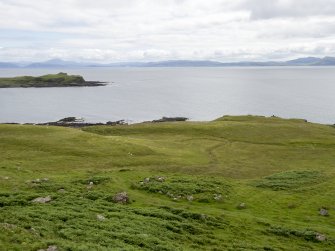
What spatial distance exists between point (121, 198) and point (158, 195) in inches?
219

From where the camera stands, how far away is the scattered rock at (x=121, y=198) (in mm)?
35844

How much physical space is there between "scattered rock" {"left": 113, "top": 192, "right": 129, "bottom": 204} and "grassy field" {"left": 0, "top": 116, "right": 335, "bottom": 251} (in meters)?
0.53

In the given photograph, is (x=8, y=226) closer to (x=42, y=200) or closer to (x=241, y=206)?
(x=42, y=200)

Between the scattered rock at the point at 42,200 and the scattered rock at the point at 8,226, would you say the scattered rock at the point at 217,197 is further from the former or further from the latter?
the scattered rock at the point at 8,226

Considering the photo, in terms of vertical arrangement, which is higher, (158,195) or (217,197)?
(158,195)

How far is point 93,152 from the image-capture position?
64.2 m

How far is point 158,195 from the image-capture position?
1598 inches

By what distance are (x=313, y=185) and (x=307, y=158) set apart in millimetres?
24083

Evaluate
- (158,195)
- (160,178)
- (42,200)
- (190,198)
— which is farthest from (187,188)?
(42,200)

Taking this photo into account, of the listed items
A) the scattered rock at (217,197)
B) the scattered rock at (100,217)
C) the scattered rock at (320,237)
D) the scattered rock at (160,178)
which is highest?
the scattered rock at (100,217)

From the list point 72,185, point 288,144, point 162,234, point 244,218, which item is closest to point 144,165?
point 72,185

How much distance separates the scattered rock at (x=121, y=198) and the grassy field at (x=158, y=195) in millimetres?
530

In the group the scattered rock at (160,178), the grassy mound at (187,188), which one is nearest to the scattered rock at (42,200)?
the grassy mound at (187,188)

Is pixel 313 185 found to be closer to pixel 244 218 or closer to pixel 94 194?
pixel 244 218
